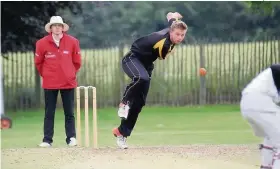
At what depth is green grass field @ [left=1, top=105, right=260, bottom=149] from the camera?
1498 centimetres

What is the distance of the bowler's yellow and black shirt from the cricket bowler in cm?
292

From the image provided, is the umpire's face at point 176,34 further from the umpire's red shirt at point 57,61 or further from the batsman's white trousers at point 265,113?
the batsman's white trousers at point 265,113

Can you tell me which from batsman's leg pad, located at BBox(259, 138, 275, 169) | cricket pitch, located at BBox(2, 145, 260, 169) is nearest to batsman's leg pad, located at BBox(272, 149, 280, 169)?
batsman's leg pad, located at BBox(259, 138, 275, 169)

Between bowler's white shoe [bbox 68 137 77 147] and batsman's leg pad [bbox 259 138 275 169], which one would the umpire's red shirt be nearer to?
bowler's white shoe [bbox 68 137 77 147]

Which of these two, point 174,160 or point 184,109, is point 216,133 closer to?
point 174,160

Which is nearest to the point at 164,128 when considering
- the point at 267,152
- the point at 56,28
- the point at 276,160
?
the point at 56,28

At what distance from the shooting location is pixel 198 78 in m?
25.9

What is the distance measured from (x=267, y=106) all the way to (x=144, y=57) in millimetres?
3421

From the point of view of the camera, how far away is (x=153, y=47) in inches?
448

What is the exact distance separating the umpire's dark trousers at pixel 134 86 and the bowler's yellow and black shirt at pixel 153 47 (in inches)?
4.5

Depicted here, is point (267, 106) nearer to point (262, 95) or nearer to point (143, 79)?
point (262, 95)

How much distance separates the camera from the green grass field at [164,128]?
1498cm

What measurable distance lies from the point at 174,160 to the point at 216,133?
6238mm

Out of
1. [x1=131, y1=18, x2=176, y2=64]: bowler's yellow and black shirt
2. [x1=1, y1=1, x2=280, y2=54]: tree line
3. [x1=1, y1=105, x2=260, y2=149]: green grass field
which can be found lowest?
[x1=1, y1=105, x2=260, y2=149]: green grass field
